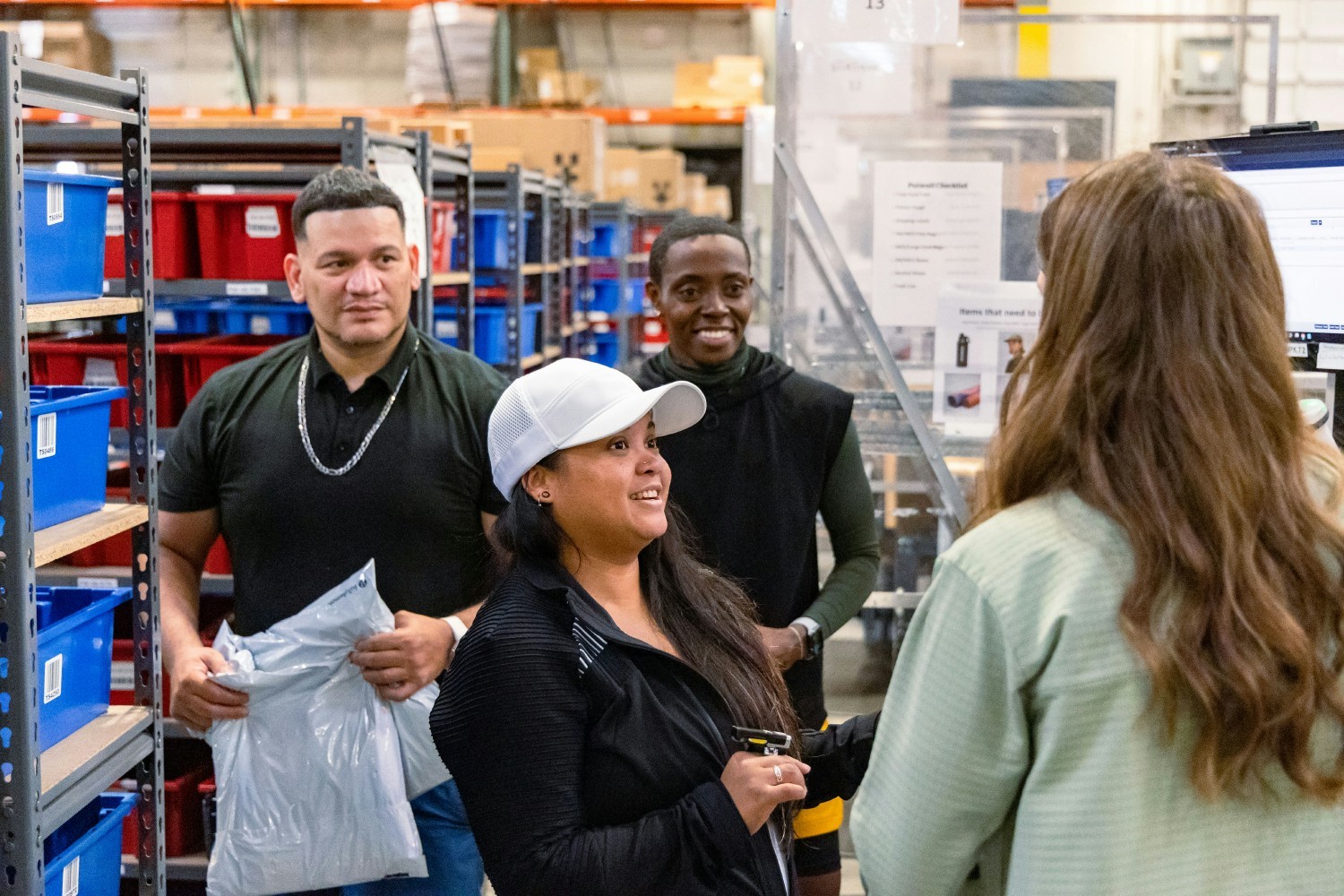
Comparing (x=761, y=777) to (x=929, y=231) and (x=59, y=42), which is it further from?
(x=59, y=42)

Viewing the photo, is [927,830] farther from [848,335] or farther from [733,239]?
[848,335]

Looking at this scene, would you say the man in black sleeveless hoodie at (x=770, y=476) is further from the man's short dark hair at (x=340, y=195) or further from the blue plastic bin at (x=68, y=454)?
the blue plastic bin at (x=68, y=454)

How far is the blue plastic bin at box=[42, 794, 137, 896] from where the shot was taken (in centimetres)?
220

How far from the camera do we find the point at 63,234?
218cm

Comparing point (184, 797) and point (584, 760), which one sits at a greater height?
point (584, 760)

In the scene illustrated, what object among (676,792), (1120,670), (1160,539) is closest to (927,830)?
(1120,670)

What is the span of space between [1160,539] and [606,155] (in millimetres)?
9247

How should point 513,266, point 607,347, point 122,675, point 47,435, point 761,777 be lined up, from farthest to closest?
point 607,347 < point 513,266 < point 122,675 < point 47,435 < point 761,777

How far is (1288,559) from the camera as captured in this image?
113cm

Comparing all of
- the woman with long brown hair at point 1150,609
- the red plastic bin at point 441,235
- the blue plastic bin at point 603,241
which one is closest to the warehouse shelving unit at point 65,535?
the woman with long brown hair at point 1150,609

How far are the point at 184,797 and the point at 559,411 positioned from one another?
7.30ft

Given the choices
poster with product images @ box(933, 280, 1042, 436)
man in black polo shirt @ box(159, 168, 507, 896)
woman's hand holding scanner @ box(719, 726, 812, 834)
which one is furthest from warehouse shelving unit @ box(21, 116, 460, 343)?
woman's hand holding scanner @ box(719, 726, 812, 834)

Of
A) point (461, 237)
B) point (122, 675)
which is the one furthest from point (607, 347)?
point (122, 675)

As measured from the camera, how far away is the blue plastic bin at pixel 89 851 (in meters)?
2.20
